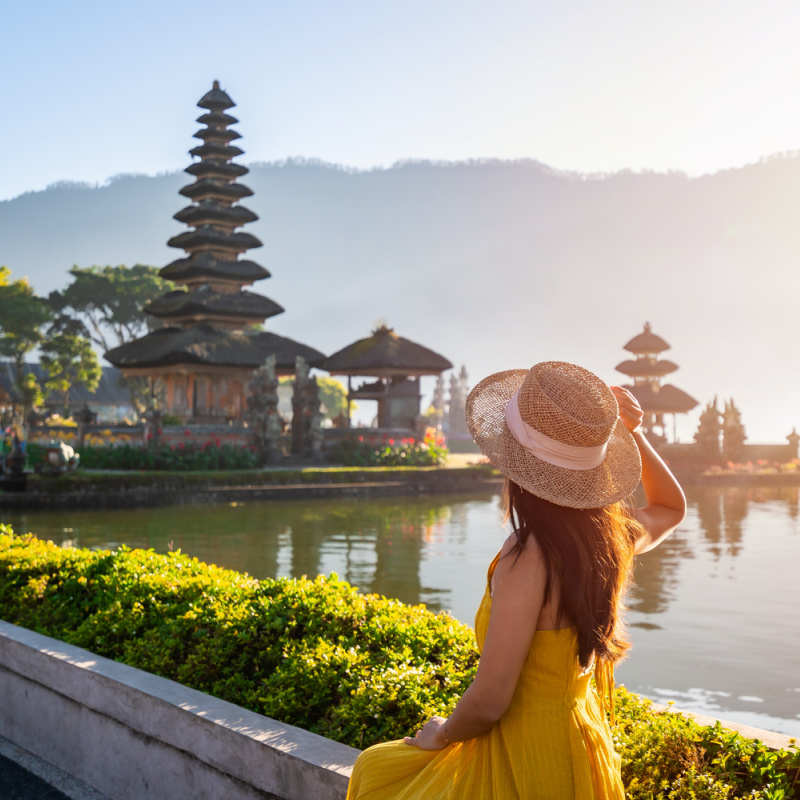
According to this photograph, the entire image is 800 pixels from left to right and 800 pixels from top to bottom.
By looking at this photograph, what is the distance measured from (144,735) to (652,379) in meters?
40.4

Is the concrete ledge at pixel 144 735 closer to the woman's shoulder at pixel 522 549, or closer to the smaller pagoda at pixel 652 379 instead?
the woman's shoulder at pixel 522 549

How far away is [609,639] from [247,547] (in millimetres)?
12137

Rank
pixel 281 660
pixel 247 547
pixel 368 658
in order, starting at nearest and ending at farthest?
1. pixel 368 658
2. pixel 281 660
3. pixel 247 547

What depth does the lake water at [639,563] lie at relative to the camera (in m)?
7.08

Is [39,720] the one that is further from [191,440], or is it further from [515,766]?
[191,440]

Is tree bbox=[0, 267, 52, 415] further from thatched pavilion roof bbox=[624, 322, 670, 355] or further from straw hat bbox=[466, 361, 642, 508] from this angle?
straw hat bbox=[466, 361, 642, 508]

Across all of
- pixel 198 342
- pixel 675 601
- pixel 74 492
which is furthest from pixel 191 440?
pixel 675 601

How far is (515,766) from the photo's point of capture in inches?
82.8

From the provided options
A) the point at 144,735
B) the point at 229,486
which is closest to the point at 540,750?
the point at 144,735

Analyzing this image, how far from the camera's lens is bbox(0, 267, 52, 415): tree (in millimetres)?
46781

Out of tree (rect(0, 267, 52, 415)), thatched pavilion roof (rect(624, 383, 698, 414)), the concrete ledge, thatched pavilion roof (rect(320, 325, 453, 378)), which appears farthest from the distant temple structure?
the concrete ledge

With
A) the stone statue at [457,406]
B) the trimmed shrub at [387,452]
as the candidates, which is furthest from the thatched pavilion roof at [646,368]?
the stone statue at [457,406]

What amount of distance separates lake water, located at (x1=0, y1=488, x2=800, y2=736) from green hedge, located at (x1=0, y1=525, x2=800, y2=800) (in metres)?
3.08

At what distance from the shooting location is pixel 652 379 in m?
42.0
